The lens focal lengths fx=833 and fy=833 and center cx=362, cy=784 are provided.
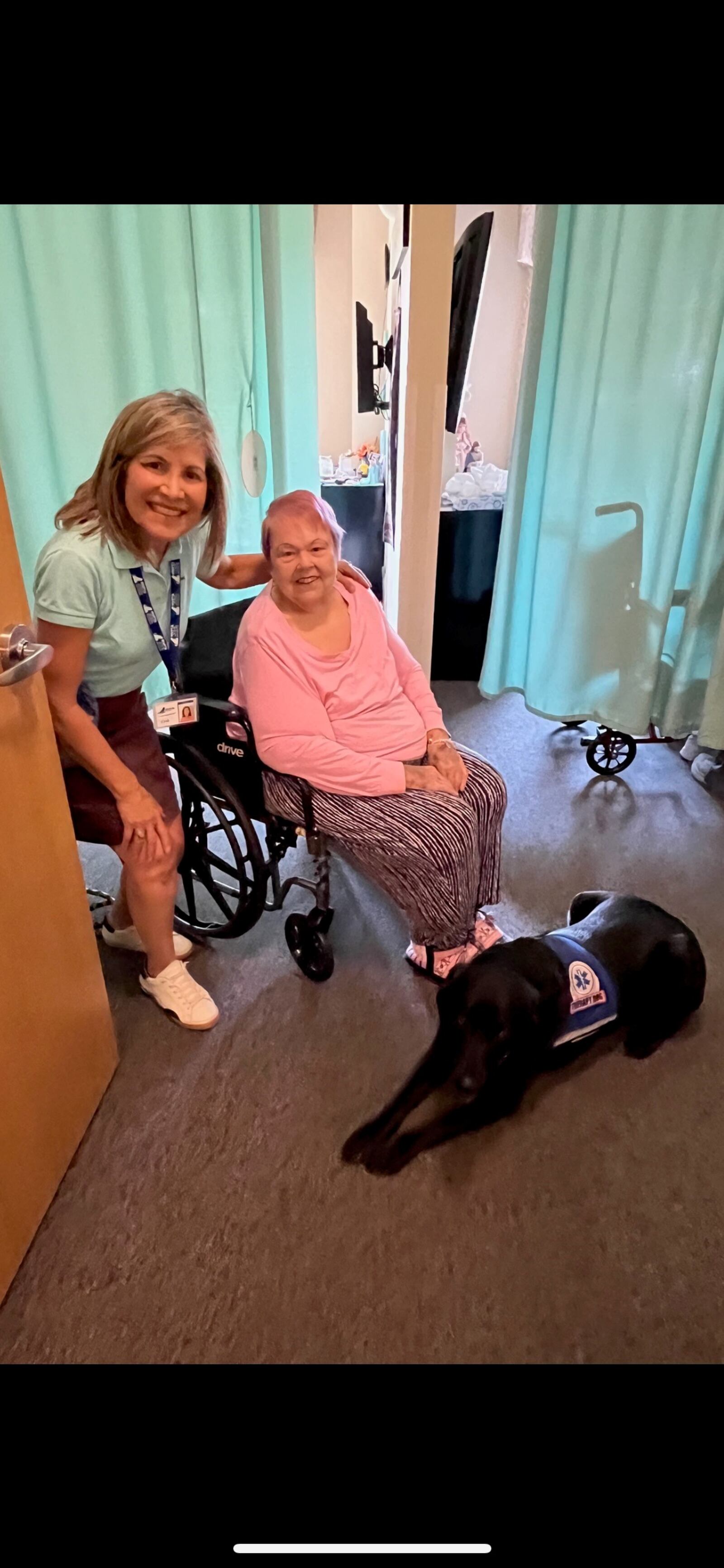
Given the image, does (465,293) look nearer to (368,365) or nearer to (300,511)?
(368,365)

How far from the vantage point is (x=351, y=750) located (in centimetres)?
151

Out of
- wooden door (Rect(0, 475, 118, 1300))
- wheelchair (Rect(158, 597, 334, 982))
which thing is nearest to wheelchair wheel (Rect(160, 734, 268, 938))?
wheelchair (Rect(158, 597, 334, 982))

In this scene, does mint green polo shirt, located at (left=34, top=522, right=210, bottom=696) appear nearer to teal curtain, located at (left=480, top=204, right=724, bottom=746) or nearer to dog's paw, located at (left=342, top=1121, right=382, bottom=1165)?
dog's paw, located at (left=342, top=1121, right=382, bottom=1165)

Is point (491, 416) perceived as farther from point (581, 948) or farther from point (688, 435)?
point (581, 948)

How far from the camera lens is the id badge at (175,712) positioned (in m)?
1.47

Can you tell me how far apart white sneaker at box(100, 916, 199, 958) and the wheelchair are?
3 centimetres

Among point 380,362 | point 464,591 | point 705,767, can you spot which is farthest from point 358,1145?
point 380,362

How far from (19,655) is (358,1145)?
892 mm

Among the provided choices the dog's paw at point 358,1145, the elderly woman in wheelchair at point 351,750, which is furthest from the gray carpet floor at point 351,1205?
the elderly woman in wheelchair at point 351,750

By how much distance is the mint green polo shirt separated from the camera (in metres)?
1.24

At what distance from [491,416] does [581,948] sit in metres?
2.58

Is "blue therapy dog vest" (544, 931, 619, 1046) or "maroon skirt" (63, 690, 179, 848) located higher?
"maroon skirt" (63, 690, 179, 848)
